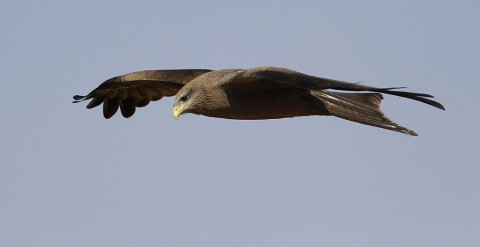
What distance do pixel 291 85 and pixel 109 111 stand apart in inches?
201

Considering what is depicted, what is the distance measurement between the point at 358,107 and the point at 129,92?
453 centimetres

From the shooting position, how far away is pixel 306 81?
980 centimetres

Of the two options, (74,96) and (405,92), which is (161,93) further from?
(405,92)

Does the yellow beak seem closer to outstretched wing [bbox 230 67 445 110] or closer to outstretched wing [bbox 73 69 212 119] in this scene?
outstretched wing [bbox 230 67 445 110]

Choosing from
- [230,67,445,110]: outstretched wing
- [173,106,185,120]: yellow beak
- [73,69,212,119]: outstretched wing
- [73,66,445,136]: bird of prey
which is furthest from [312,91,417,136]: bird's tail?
[73,69,212,119]: outstretched wing

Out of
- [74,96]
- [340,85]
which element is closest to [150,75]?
[74,96]

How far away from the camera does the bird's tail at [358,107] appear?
1033 cm

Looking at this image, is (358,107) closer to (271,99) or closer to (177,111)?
(271,99)

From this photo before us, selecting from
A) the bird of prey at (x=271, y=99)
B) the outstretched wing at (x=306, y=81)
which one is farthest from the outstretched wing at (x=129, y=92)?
the outstretched wing at (x=306, y=81)

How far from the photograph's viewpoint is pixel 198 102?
1104 centimetres

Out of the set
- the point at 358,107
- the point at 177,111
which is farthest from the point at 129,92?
the point at 358,107

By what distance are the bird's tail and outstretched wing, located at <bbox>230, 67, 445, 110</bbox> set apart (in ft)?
2.20

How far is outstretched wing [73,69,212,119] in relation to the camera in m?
13.3

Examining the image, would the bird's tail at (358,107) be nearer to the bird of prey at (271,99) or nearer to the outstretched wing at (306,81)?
the bird of prey at (271,99)
